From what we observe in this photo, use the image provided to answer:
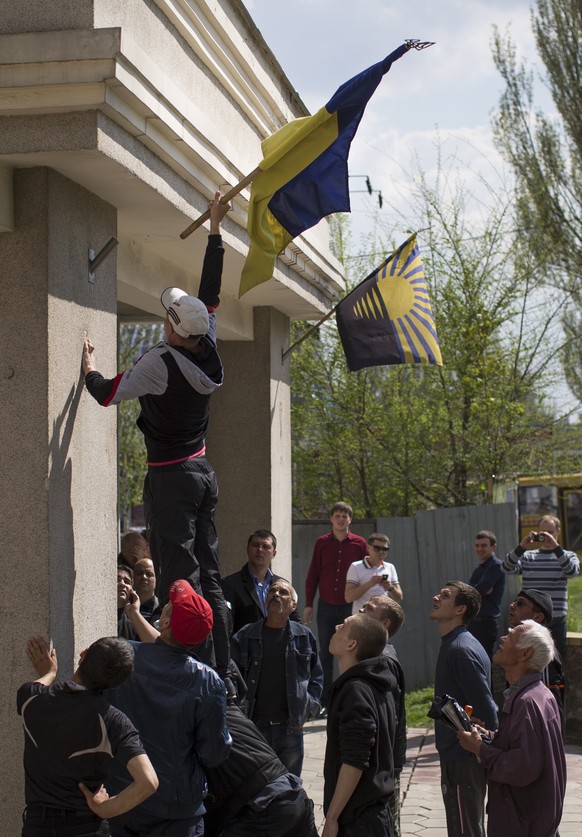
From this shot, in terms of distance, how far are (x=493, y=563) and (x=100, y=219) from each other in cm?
706

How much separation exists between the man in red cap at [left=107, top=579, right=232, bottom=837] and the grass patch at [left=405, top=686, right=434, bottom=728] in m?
7.46

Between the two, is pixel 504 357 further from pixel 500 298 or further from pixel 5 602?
pixel 5 602

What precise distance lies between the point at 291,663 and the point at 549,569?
476 cm

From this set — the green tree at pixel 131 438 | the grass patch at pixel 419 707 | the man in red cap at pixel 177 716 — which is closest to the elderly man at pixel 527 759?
the man in red cap at pixel 177 716

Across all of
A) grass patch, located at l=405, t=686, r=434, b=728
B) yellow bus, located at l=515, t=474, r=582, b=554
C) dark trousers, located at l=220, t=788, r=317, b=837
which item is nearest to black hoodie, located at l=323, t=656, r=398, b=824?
dark trousers, located at l=220, t=788, r=317, b=837

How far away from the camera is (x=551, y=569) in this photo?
11445 mm

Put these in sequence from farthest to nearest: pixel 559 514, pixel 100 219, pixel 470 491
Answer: pixel 559 514 → pixel 470 491 → pixel 100 219

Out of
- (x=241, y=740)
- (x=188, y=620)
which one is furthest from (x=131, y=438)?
(x=188, y=620)

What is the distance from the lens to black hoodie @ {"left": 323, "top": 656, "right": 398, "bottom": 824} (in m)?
5.21

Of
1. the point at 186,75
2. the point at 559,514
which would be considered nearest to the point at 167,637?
the point at 186,75

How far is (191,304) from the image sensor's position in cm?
573

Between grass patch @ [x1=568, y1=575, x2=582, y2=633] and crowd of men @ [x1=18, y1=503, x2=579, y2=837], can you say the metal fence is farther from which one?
crowd of men @ [x1=18, y1=503, x2=579, y2=837]

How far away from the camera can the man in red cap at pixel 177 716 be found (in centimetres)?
495

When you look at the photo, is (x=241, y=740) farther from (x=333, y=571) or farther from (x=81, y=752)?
(x=333, y=571)
